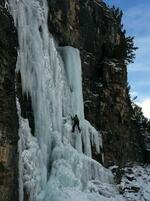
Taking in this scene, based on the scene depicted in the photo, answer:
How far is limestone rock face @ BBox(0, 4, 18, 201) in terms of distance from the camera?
54.6 feet

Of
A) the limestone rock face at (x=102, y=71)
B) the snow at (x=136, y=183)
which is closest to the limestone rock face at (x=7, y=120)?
the limestone rock face at (x=102, y=71)

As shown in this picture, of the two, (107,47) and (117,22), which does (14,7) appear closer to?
(107,47)

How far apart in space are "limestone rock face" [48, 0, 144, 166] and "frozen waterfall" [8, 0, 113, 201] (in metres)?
2.67

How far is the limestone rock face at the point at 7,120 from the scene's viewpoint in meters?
16.6

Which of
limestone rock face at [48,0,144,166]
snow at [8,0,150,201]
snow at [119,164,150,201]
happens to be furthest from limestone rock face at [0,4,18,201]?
snow at [119,164,150,201]

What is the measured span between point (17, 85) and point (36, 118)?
1.36m

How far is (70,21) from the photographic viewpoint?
27781 mm

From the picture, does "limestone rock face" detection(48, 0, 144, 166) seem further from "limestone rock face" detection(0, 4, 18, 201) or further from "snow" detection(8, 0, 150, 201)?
"limestone rock face" detection(0, 4, 18, 201)

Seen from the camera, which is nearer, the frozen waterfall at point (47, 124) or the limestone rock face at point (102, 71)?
the frozen waterfall at point (47, 124)

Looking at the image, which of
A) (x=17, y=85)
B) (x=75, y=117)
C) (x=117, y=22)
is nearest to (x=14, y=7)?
(x=17, y=85)

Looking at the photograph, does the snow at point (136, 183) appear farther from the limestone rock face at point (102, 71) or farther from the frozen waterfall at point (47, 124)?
the frozen waterfall at point (47, 124)

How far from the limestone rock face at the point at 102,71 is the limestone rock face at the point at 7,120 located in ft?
27.9

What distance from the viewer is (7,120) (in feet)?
55.6

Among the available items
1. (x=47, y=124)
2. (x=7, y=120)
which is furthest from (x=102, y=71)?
(x=7, y=120)
